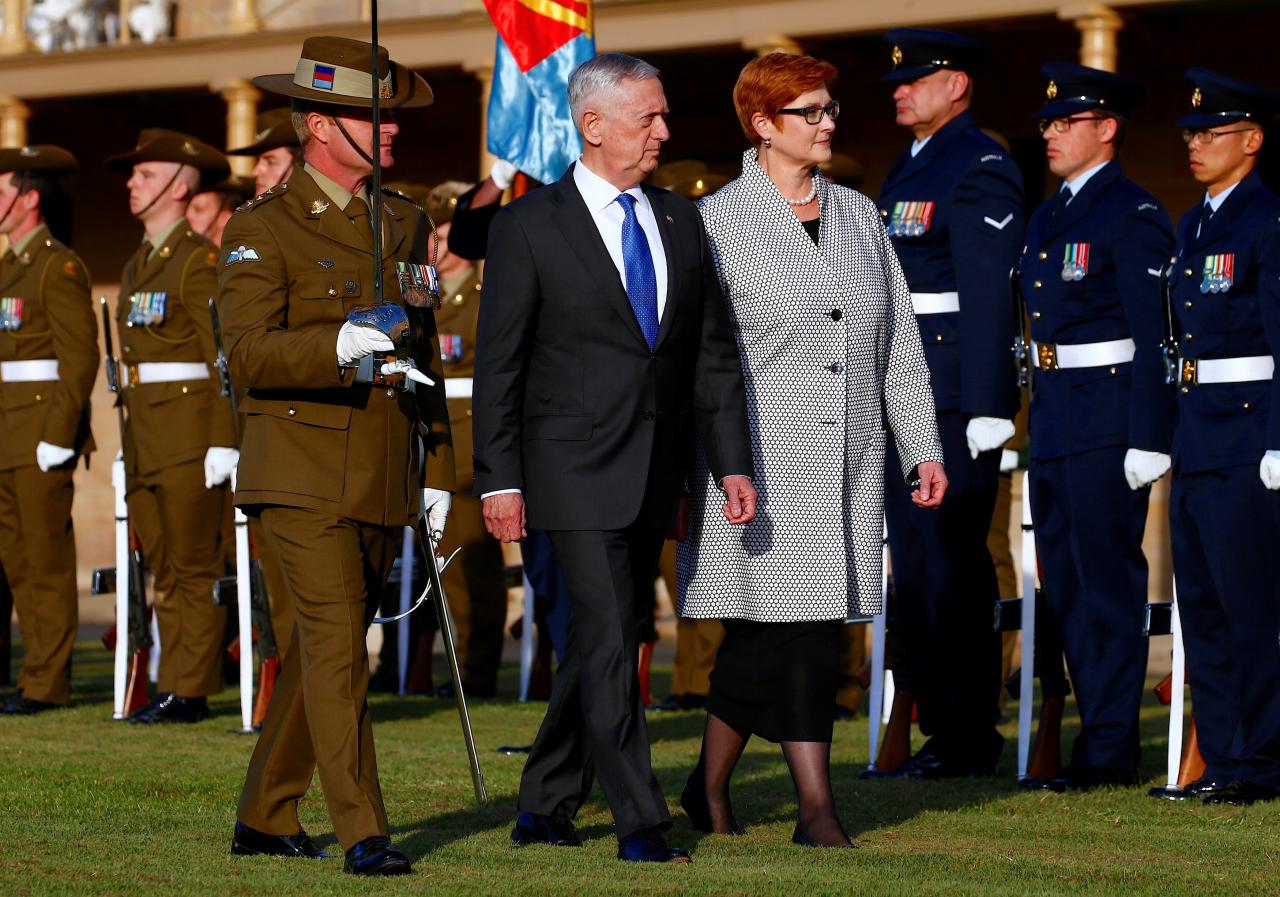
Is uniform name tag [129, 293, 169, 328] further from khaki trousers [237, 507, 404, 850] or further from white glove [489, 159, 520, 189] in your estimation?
khaki trousers [237, 507, 404, 850]

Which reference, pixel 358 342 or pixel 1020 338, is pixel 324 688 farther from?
pixel 1020 338

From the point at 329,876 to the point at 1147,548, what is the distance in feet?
34.7

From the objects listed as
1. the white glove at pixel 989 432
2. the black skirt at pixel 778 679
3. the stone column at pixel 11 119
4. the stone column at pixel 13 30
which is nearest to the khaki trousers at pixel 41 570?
the white glove at pixel 989 432

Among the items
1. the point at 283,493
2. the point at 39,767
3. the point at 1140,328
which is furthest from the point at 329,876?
the point at 1140,328

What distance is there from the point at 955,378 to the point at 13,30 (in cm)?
1365

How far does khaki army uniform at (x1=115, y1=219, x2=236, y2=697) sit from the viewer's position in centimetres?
961

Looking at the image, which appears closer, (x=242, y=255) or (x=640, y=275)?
(x=242, y=255)

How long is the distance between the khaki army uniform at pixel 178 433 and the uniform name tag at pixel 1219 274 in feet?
13.6

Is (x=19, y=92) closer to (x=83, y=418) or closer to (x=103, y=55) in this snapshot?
(x=103, y=55)

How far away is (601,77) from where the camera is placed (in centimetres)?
595

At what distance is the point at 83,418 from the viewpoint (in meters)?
9.95

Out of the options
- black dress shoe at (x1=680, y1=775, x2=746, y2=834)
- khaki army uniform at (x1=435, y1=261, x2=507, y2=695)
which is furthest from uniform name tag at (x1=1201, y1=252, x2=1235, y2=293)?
khaki army uniform at (x1=435, y1=261, x2=507, y2=695)

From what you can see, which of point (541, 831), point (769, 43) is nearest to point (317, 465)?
point (541, 831)

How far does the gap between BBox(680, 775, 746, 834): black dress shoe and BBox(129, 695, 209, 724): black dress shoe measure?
3.71 m
